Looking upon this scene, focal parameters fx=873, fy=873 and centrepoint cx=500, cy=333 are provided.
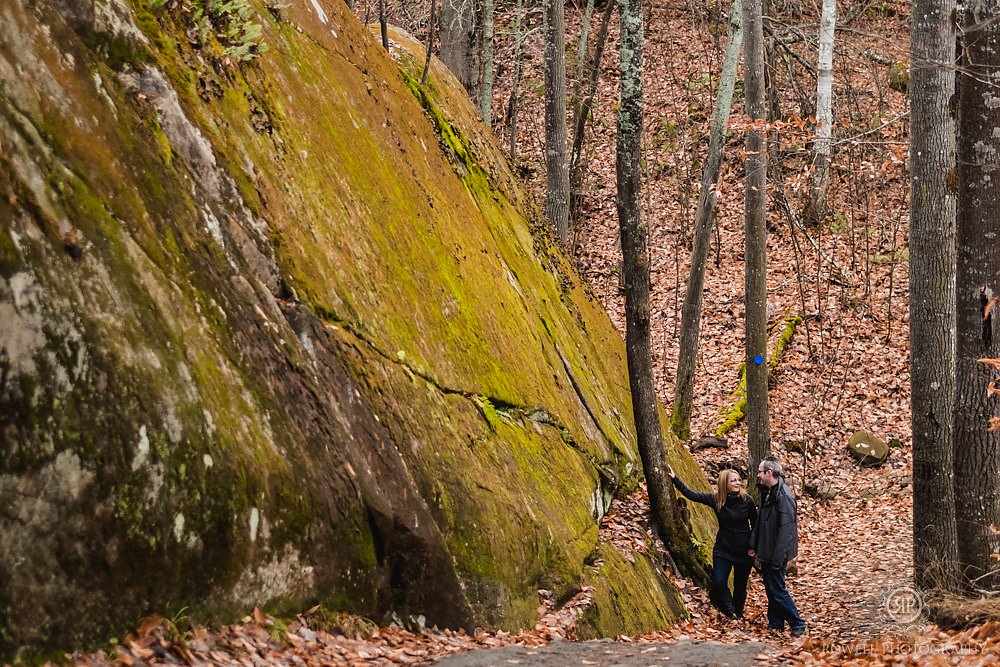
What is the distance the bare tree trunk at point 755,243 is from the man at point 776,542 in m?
3.40

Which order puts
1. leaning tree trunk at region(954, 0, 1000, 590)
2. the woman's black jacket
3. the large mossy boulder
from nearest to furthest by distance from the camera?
1. the large mossy boulder
2. leaning tree trunk at region(954, 0, 1000, 590)
3. the woman's black jacket

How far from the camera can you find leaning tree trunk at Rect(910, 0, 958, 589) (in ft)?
27.1

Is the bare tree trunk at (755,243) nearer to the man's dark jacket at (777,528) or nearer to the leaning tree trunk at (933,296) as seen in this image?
the man's dark jacket at (777,528)

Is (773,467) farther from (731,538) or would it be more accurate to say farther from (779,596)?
(779,596)

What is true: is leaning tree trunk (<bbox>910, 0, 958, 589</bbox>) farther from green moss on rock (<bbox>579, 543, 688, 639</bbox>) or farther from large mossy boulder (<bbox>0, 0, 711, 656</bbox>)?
large mossy boulder (<bbox>0, 0, 711, 656</bbox>)

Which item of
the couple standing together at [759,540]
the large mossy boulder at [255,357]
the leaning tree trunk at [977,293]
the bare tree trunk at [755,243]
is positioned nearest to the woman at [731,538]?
the couple standing together at [759,540]

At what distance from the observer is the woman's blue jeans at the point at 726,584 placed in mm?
9414

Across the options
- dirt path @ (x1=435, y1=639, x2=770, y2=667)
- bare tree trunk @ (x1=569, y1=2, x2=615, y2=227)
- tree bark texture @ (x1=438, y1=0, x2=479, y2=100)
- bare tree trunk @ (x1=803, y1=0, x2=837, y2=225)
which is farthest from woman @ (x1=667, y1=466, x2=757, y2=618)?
bare tree trunk @ (x1=569, y1=2, x2=615, y2=227)

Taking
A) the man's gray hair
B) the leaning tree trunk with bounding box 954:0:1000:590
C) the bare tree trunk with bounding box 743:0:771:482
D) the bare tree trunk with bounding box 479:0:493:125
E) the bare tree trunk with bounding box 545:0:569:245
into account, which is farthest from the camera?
the bare tree trunk with bounding box 479:0:493:125

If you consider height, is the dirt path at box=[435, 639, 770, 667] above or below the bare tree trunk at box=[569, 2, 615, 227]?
below

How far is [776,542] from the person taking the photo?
8.88m

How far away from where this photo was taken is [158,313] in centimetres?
455

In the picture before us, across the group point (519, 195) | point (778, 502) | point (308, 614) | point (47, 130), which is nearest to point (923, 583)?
point (778, 502)

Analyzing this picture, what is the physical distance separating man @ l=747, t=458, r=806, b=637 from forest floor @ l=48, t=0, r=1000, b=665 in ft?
1.03
